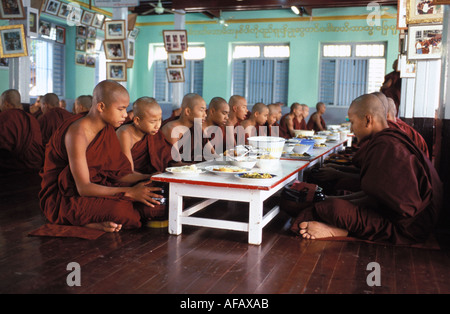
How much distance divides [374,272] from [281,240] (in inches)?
34.0

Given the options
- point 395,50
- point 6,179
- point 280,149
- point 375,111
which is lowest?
point 6,179

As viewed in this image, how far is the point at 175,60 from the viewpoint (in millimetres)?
10516

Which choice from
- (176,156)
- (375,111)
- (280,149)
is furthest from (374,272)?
(176,156)

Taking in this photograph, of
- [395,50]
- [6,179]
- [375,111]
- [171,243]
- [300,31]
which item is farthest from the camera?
[300,31]

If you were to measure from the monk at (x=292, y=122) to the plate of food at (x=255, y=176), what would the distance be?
5158 mm

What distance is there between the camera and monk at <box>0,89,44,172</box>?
21.3 feet

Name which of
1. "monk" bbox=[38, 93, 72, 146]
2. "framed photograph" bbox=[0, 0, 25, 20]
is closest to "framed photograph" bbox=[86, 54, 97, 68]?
"framed photograph" bbox=[0, 0, 25, 20]

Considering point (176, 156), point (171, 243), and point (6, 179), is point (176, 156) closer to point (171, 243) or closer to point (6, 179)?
point (171, 243)

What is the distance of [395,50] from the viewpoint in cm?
1248

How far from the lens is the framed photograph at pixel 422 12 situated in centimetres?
539

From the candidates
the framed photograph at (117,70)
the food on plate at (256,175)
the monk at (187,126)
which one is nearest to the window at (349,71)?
the framed photograph at (117,70)

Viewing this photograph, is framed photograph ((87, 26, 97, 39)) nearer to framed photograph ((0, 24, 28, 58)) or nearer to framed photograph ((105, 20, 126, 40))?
framed photograph ((105, 20, 126, 40))

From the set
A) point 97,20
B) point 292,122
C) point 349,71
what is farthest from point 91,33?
point 349,71

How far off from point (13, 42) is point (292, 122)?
538 cm
